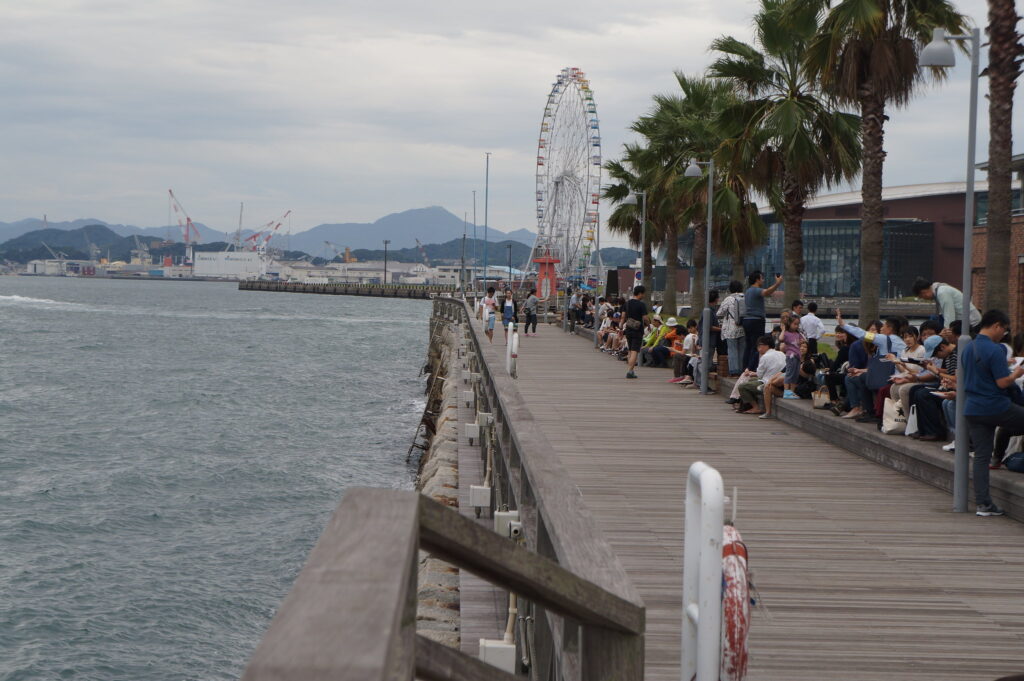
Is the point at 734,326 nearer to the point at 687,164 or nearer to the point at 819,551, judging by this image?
the point at 819,551

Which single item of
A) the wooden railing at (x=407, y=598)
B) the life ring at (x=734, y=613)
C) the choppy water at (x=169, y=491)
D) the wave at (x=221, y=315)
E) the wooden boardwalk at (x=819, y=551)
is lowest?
the choppy water at (x=169, y=491)

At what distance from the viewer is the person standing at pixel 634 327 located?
23656 millimetres

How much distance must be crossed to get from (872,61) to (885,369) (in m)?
9.27

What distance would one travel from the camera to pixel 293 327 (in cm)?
10238

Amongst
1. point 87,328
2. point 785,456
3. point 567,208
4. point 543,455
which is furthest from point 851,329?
point 87,328

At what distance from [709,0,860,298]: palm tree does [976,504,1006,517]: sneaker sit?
52.8 ft

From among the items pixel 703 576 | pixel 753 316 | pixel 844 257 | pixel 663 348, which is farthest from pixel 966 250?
pixel 844 257

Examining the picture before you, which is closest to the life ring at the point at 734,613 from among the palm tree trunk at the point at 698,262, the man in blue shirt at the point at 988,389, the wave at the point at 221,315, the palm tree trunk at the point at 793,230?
the man in blue shirt at the point at 988,389

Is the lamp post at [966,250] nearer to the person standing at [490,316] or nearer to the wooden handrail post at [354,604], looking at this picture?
the wooden handrail post at [354,604]

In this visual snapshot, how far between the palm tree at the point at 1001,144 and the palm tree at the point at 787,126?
286 inches

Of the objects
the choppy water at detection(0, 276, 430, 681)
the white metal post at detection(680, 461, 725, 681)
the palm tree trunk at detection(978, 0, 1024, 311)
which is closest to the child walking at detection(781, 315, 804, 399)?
the palm tree trunk at detection(978, 0, 1024, 311)

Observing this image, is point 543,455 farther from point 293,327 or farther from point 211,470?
point 293,327

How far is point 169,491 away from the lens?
26422 millimetres

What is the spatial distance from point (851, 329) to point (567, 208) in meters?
60.4
